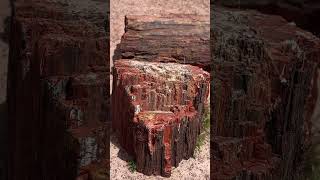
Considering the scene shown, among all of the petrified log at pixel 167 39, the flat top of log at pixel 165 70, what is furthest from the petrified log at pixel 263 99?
the petrified log at pixel 167 39

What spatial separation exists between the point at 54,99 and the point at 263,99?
820mm

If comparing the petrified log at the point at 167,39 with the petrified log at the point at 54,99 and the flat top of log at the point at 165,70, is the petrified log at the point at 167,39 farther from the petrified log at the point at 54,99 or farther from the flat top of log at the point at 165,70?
the petrified log at the point at 54,99

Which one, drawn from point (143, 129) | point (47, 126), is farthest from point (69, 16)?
point (143, 129)

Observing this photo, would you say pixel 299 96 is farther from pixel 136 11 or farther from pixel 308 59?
pixel 136 11

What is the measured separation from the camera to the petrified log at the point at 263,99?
1562mm

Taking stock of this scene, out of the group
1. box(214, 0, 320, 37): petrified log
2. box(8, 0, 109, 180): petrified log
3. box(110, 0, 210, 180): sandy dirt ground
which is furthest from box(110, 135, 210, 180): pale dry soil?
box(214, 0, 320, 37): petrified log

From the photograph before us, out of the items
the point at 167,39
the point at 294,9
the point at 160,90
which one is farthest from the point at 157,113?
the point at 294,9

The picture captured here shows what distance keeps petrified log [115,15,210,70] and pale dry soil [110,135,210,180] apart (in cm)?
52

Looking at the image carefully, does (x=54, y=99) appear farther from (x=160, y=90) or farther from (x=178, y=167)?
(x=178, y=167)

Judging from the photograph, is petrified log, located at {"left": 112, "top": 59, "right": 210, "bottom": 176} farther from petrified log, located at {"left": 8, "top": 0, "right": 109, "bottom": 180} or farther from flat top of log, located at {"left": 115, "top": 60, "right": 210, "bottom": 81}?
petrified log, located at {"left": 8, "top": 0, "right": 109, "bottom": 180}

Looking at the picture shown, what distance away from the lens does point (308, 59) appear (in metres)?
1.55

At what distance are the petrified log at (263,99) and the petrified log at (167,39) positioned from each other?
58cm

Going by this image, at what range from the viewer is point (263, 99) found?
1630mm

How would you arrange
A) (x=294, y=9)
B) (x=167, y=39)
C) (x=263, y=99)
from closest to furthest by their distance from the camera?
(x=294, y=9)
(x=263, y=99)
(x=167, y=39)
